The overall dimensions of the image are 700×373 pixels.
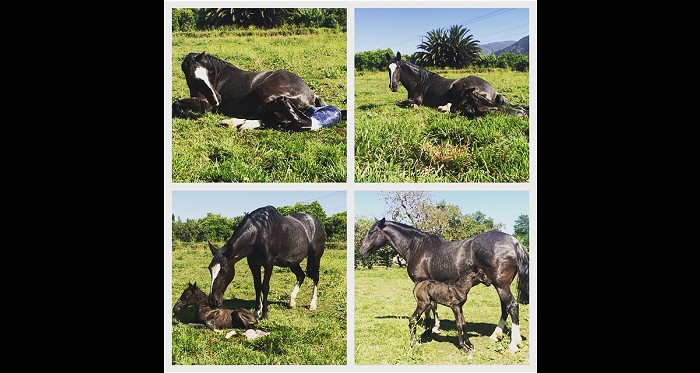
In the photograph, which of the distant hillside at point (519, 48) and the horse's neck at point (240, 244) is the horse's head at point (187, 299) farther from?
the distant hillside at point (519, 48)

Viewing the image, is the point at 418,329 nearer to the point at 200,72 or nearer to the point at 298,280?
the point at 298,280

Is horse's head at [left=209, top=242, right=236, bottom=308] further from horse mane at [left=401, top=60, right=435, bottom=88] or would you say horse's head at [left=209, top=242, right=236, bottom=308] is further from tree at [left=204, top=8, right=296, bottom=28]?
horse mane at [left=401, top=60, right=435, bottom=88]

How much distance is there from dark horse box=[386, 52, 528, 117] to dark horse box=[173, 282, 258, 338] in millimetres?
2236

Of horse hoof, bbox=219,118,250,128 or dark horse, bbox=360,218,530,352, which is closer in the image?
dark horse, bbox=360,218,530,352

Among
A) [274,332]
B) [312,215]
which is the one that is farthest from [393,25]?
[274,332]

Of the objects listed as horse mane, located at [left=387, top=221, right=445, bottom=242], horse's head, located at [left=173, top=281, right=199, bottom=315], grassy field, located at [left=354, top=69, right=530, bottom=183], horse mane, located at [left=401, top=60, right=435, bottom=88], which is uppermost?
horse mane, located at [left=401, top=60, right=435, bottom=88]

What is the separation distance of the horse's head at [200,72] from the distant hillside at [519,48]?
243cm

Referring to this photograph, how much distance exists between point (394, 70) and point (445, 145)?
844 millimetres

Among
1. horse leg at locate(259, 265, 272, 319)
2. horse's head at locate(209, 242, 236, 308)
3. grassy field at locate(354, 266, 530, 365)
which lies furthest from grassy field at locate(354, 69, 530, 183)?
horse's head at locate(209, 242, 236, 308)

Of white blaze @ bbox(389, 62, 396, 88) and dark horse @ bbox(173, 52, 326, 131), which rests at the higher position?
white blaze @ bbox(389, 62, 396, 88)

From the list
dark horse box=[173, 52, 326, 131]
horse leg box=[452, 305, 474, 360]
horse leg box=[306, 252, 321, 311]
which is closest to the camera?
horse leg box=[452, 305, 474, 360]

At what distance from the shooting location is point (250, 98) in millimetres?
6203

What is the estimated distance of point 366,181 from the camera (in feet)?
19.2

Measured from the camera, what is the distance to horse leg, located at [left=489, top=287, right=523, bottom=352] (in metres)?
5.79
